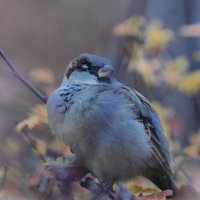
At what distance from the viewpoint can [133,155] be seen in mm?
3672

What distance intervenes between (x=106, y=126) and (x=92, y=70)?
414 mm

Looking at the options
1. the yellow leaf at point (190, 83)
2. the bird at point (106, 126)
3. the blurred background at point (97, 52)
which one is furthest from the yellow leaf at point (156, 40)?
the bird at point (106, 126)

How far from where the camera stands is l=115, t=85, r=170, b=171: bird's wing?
377cm

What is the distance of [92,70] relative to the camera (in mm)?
3801

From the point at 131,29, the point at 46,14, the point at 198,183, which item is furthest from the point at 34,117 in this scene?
the point at 46,14

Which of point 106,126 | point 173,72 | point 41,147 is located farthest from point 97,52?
point 106,126

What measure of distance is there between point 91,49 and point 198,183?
15.2 feet

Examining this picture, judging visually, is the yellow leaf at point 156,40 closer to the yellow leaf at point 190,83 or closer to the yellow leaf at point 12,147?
the yellow leaf at point 190,83

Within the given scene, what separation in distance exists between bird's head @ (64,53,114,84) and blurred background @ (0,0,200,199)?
456 mm

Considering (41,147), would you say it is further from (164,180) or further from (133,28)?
(133,28)

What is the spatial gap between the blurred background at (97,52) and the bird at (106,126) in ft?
1.11

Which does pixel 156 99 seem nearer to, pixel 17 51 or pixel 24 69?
pixel 24 69

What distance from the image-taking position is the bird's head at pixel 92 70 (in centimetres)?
375

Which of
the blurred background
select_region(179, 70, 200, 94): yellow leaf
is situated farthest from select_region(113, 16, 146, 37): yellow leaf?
select_region(179, 70, 200, 94): yellow leaf
